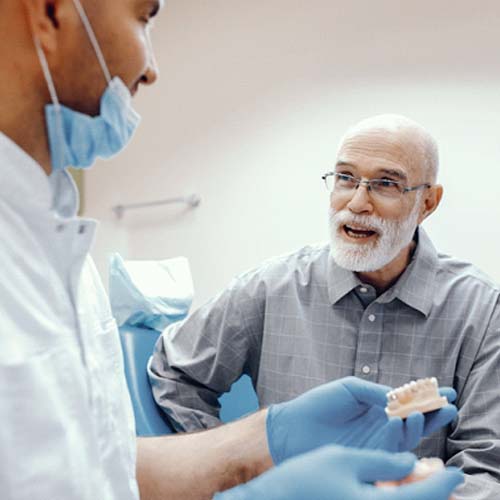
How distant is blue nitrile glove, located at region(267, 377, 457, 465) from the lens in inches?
37.6

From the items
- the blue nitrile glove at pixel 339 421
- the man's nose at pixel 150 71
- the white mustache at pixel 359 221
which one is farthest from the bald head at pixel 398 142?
the man's nose at pixel 150 71

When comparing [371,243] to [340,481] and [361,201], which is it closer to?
[361,201]

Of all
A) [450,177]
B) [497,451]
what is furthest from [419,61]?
[497,451]

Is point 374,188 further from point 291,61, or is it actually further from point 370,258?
point 291,61

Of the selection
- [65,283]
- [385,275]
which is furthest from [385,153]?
[65,283]

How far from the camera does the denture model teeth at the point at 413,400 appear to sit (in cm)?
93

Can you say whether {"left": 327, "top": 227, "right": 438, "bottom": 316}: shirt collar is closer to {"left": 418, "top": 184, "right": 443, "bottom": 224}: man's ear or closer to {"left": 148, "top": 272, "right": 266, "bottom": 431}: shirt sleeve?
{"left": 418, "top": 184, "right": 443, "bottom": 224}: man's ear

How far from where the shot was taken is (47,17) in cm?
64

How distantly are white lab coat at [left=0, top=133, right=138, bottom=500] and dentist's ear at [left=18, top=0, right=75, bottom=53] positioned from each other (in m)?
0.11

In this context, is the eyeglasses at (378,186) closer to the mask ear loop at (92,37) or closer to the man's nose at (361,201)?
the man's nose at (361,201)

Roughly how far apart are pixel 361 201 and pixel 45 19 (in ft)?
3.36

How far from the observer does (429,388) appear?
0.95 meters

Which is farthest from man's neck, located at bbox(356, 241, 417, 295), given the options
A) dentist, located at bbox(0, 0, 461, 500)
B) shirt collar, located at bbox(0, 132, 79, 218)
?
shirt collar, located at bbox(0, 132, 79, 218)

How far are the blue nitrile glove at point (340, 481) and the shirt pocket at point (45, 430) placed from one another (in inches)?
6.7
